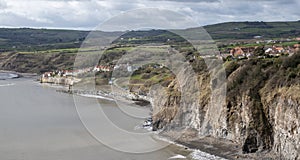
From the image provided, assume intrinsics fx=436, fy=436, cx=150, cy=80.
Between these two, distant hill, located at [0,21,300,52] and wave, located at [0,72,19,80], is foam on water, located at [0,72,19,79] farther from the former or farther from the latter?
distant hill, located at [0,21,300,52]

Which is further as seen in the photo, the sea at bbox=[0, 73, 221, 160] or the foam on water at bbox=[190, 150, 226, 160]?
the sea at bbox=[0, 73, 221, 160]

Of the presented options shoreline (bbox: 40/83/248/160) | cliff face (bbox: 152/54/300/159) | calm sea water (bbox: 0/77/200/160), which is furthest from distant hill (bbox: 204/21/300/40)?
shoreline (bbox: 40/83/248/160)

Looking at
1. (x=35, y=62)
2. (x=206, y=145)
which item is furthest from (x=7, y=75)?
(x=206, y=145)

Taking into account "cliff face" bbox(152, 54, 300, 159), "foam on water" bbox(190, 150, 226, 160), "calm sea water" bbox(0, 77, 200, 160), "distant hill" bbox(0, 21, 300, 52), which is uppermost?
"distant hill" bbox(0, 21, 300, 52)

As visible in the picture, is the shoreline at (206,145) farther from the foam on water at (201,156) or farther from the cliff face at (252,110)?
the cliff face at (252,110)

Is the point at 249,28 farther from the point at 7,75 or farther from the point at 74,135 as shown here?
the point at 74,135
